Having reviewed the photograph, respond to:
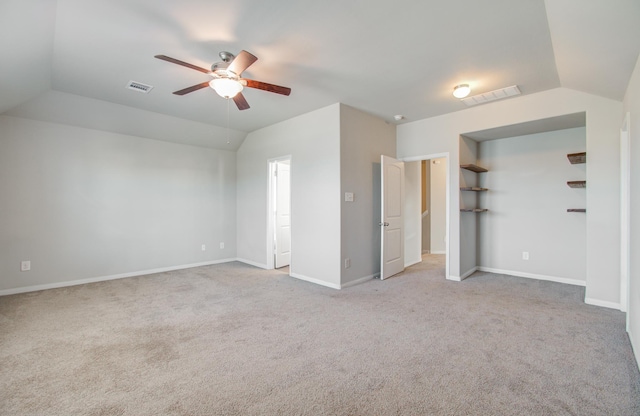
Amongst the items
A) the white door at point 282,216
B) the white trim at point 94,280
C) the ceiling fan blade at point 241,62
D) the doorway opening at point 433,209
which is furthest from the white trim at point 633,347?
the white trim at point 94,280

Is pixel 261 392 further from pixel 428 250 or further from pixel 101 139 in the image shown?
pixel 428 250

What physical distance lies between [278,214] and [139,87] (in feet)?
9.62

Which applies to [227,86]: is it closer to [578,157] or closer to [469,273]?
[578,157]

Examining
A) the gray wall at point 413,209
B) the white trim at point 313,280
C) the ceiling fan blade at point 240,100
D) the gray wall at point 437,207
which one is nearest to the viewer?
the ceiling fan blade at point 240,100

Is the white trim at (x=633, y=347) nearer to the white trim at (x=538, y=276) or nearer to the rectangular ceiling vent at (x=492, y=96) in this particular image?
the white trim at (x=538, y=276)

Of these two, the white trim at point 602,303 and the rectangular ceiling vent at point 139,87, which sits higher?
the rectangular ceiling vent at point 139,87

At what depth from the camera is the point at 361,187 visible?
4512 mm

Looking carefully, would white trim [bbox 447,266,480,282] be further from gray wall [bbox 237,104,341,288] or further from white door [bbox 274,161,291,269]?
white door [bbox 274,161,291,269]

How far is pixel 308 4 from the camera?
6.86ft

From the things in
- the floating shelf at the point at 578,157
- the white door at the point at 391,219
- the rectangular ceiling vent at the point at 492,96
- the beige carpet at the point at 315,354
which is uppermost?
the rectangular ceiling vent at the point at 492,96

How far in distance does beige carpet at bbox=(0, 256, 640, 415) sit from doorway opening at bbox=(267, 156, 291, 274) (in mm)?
1602

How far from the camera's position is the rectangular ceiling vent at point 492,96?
3.64m

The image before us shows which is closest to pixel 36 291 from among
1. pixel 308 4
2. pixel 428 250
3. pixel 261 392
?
pixel 261 392

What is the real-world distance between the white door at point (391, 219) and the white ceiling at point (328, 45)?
1299mm
